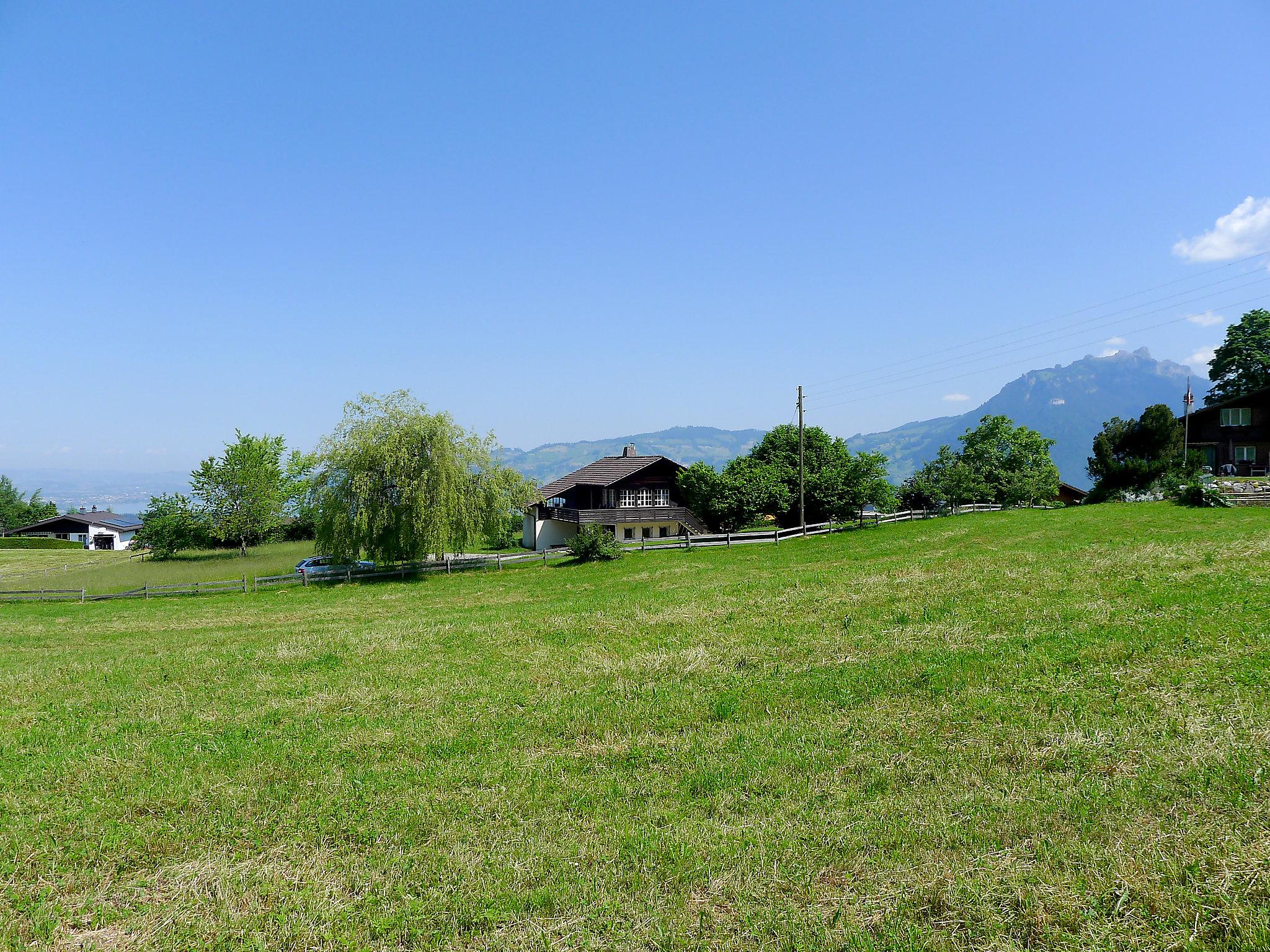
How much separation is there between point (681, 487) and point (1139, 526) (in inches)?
1327

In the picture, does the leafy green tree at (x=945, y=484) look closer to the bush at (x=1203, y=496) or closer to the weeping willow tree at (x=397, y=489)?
the bush at (x=1203, y=496)

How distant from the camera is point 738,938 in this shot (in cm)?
544

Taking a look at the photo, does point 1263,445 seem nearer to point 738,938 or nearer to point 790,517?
point 790,517

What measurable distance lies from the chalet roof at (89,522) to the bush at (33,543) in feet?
12.9

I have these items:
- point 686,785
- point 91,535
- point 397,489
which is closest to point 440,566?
point 397,489

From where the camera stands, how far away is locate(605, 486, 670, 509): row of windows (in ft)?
189

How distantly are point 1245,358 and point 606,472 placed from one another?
6629 cm

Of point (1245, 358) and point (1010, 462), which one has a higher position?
point (1245, 358)

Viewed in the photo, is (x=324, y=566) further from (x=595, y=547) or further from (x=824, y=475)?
(x=824, y=475)

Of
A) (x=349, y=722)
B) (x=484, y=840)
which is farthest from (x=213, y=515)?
(x=484, y=840)

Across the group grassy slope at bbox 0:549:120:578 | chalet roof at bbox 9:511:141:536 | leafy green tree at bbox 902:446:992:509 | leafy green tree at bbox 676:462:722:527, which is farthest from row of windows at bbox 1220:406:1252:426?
chalet roof at bbox 9:511:141:536

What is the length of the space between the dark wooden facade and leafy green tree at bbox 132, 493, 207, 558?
10305 centimetres

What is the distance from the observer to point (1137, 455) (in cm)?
5981

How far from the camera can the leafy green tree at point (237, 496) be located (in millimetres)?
72250
